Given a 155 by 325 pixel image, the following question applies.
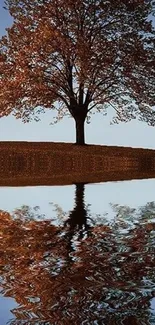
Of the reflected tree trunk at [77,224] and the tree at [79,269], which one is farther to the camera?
the reflected tree trunk at [77,224]

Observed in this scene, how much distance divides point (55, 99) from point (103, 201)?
3048 centimetres

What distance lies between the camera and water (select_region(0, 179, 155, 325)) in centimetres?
710

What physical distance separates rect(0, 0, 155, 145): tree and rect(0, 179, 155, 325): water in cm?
2959

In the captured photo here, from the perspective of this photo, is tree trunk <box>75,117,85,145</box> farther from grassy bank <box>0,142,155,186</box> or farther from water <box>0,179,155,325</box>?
water <box>0,179,155,325</box>

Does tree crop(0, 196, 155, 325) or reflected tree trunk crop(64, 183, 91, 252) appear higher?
tree crop(0, 196, 155, 325)

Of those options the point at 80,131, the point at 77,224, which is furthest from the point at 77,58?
the point at 77,224

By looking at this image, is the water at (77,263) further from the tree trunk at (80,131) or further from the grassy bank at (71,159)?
the tree trunk at (80,131)

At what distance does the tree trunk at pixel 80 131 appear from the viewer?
49875mm

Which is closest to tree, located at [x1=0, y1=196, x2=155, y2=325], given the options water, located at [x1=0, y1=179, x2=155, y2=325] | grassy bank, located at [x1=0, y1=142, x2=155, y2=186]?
water, located at [x1=0, y1=179, x2=155, y2=325]

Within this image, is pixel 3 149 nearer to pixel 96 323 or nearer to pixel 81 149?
pixel 81 149

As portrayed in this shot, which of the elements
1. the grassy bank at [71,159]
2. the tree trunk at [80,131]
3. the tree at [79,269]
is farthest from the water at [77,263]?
the tree trunk at [80,131]

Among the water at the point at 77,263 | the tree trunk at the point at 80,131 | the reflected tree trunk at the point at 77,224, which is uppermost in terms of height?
the tree trunk at the point at 80,131

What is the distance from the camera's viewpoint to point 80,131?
50.2 meters

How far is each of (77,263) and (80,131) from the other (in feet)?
133
